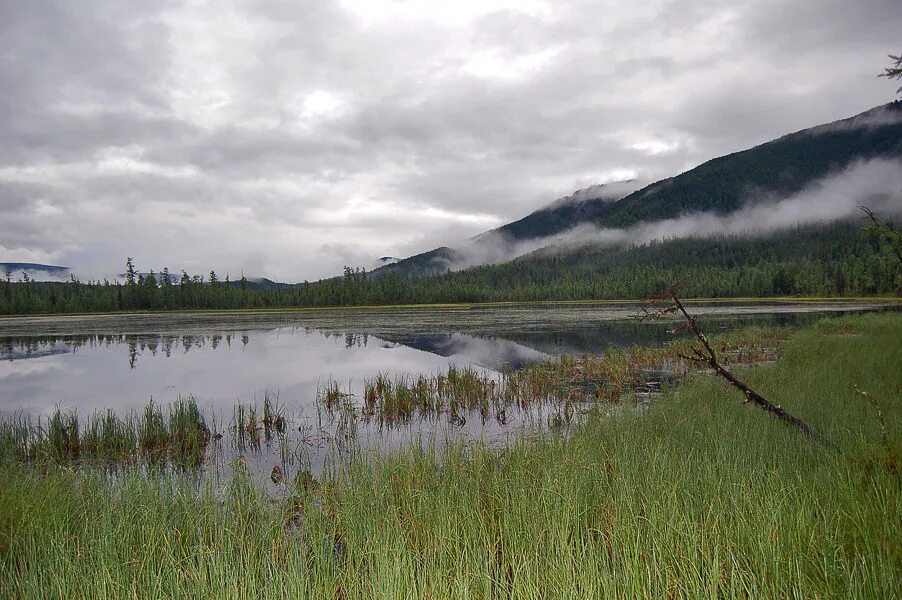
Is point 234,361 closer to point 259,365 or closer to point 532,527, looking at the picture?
point 259,365

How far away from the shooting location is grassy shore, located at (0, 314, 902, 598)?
12.8 ft

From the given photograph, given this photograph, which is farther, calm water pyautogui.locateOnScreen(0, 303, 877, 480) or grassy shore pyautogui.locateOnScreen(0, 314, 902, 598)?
calm water pyautogui.locateOnScreen(0, 303, 877, 480)

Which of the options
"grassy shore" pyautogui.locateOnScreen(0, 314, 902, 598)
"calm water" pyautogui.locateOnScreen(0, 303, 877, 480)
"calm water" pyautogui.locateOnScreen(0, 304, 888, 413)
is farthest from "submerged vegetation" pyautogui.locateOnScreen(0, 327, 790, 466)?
"grassy shore" pyautogui.locateOnScreen(0, 314, 902, 598)

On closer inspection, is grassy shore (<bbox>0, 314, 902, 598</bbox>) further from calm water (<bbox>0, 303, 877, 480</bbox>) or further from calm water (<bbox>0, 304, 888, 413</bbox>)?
calm water (<bbox>0, 304, 888, 413</bbox>)

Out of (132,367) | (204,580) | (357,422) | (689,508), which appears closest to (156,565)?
(204,580)

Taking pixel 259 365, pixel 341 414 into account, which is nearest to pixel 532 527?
pixel 341 414

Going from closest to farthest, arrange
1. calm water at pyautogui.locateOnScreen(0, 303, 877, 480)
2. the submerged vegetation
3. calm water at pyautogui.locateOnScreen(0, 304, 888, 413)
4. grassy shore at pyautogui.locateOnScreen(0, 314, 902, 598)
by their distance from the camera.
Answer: grassy shore at pyautogui.locateOnScreen(0, 314, 902, 598) → the submerged vegetation → calm water at pyautogui.locateOnScreen(0, 303, 877, 480) → calm water at pyautogui.locateOnScreen(0, 304, 888, 413)

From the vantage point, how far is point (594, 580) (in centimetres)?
396

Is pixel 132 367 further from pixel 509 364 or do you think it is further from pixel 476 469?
pixel 476 469

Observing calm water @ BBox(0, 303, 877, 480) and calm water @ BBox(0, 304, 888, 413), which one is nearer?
calm water @ BBox(0, 303, 877, 480)

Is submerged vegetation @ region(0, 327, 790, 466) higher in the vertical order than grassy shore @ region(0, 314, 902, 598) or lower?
lower

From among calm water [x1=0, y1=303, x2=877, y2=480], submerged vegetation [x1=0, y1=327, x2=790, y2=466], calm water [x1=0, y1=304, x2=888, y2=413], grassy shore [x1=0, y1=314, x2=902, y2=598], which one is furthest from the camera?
calm water [x1=0, y1=304, x2=888, y2=413]

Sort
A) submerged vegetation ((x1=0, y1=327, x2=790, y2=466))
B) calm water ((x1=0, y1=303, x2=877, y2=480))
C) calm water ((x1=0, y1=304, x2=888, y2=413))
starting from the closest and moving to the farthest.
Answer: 1. submerged vegetation ((x1=0, y1=327, x2=790, y2=466))
2. calm water ((x1=0, y1=303, x2=877, y2=480))
3. calm water ((x1=0, y1=304, x2=888, y2=413))

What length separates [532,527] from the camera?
5004 millimetres
